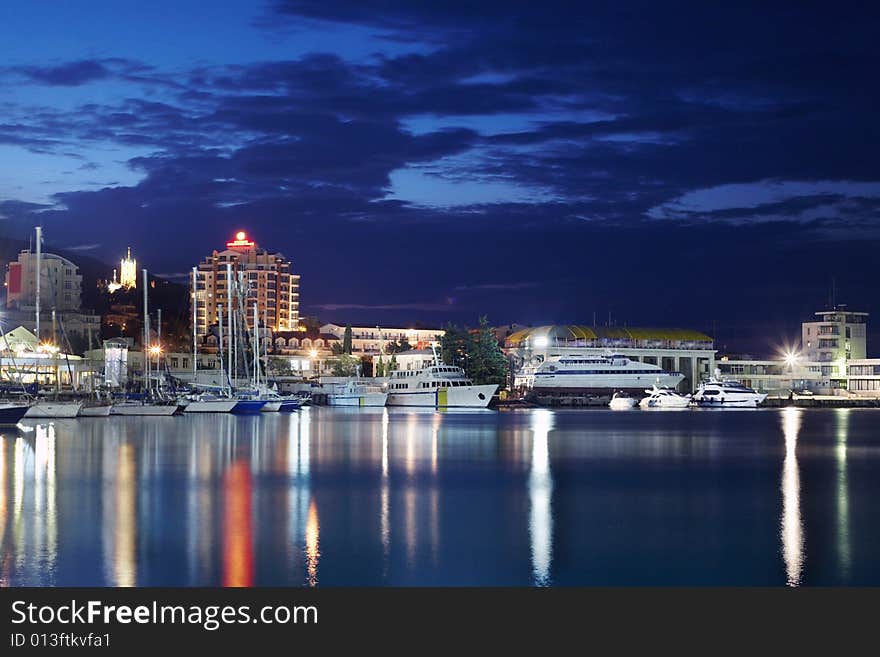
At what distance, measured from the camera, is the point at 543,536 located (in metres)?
29.6

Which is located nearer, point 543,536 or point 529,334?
point 543,536

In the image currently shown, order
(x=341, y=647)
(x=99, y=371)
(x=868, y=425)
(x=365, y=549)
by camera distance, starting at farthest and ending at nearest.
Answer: (x=99, y=371), (x=868, y=425), (x=365, y=549), (x=341, y=647)

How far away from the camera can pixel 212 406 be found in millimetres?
100500

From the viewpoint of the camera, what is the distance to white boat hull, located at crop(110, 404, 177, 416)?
311 feet

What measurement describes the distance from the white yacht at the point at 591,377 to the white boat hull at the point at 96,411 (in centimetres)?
7017

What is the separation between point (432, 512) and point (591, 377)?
115m

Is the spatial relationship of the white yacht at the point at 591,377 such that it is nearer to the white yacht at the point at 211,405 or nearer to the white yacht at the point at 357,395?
the white yacht at the point at 357,395

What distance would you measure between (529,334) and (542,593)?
477 ft

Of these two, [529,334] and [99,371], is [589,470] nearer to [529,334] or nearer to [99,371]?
[99,371]

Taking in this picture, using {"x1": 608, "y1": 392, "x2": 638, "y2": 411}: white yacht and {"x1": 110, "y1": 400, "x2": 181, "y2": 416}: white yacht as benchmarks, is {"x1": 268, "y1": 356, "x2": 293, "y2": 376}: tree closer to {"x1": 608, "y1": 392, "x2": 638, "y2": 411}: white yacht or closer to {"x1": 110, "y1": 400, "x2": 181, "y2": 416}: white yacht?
{"x1": 608, "y1": 392, "x2": 638, "y2": 411}: white yacht

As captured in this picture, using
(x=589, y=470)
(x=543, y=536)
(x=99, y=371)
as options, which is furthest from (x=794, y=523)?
(x=99, y=371)

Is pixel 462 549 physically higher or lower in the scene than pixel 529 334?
lower

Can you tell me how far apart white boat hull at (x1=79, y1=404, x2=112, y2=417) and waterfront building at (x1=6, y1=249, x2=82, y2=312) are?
76.7 metres

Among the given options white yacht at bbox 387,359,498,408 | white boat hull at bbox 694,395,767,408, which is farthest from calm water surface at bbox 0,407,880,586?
white boat hull at bbox 694,395,767,408
